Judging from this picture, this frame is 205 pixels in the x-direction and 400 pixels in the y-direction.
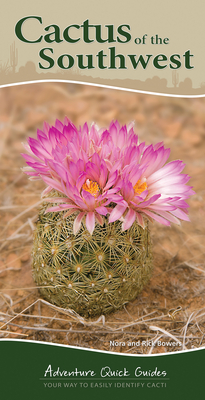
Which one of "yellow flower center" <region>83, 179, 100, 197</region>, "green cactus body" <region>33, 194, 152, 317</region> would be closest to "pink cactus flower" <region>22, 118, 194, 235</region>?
"yellow flower center" <region>83, 179, 100, 197</region>

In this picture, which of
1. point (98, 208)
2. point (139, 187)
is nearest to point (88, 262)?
point (98, 208)

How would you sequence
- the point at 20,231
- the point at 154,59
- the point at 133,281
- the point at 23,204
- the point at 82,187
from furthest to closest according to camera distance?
the point at 23,204 → the point at 20,231 → the point at 154,59 → the point at 133,281 → the point at 82,187

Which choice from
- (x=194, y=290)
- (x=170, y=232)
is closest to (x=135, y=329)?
(x=194, y=290)

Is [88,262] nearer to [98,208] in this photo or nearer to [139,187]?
[98,208]

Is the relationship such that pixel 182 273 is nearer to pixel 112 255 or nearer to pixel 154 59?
pixel 112 255

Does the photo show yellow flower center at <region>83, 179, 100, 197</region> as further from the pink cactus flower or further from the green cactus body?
the green cactus body

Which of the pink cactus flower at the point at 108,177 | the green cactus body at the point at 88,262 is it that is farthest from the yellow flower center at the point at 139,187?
the green cactus body at the point at 88,262

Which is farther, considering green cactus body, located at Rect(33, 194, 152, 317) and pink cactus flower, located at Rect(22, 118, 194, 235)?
green cactus body, located at Rect(33, 194, 152, 317)
